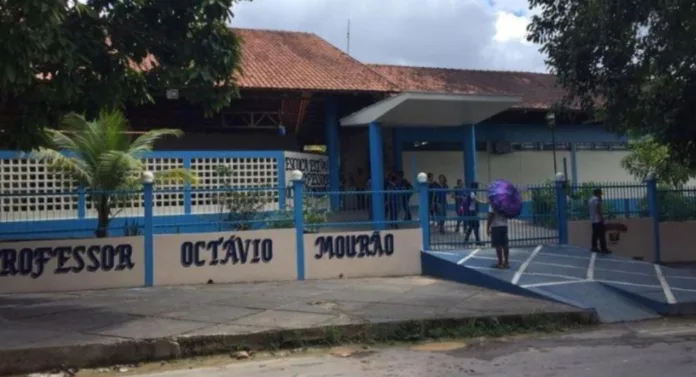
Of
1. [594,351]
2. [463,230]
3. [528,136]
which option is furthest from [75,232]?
[528,136]

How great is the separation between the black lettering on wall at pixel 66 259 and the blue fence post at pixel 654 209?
37.6 feet

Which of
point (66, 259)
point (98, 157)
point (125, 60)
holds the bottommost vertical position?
point (66, 259)

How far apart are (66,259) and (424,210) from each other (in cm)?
631

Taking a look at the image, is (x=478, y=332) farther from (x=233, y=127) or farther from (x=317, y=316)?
(x=233, y=127)

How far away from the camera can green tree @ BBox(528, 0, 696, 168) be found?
11030mm

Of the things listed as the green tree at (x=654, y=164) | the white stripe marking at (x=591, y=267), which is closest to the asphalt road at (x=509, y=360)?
the white stripe marking at (x=591, y=267)

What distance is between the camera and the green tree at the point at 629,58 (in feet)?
36.2

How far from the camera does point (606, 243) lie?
1548 centimetres

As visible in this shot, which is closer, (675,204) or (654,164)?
(675,204)

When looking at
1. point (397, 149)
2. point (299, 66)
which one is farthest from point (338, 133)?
point (299, 66)

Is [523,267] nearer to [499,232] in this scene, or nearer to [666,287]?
[499,232]

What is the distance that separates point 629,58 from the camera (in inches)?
488

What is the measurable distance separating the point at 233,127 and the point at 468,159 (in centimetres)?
652

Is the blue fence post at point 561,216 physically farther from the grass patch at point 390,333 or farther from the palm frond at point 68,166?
the palm frond at point 68,166
